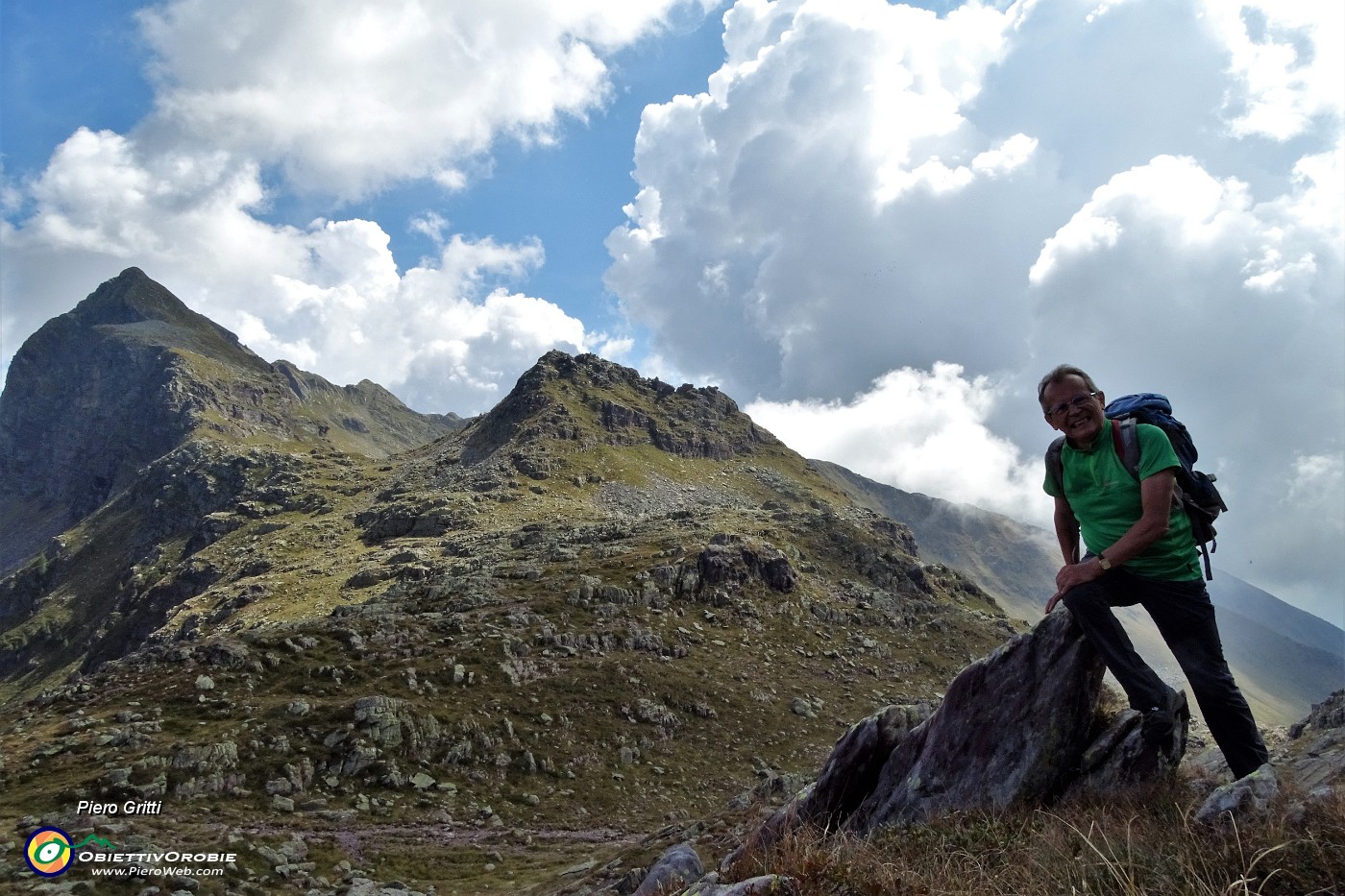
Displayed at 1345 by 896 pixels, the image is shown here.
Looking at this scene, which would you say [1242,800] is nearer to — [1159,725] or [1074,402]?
[1159,725]

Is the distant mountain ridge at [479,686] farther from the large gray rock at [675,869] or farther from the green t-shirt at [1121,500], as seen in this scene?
the green t-shirt at [1121,500]

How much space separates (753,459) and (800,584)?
128 m

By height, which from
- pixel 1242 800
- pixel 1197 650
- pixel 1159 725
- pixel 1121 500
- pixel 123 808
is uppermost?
pixel 1121 500

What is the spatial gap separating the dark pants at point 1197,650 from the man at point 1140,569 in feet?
0.04

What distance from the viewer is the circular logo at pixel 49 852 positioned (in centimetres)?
1778

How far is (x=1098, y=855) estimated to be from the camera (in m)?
5.06

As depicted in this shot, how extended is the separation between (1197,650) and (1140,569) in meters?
1.03

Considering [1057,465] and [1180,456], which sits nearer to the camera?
[1180,456]

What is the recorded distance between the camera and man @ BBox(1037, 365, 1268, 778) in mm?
6828

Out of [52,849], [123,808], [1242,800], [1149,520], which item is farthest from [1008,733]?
[123,808]

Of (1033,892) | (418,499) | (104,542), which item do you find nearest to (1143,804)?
(1033,892)

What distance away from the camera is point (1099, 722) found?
30.4 ft

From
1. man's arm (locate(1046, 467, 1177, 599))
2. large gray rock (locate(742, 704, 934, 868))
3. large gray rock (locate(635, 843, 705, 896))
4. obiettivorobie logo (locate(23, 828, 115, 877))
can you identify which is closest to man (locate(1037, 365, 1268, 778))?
man's arm (locate(1046, 467, 1177, 599))

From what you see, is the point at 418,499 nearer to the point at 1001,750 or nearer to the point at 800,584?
the point at 800,584
